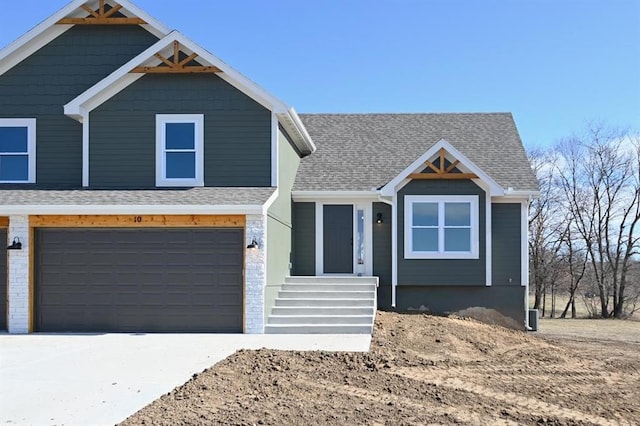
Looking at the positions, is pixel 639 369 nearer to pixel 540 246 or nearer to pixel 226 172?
pixel 226 172

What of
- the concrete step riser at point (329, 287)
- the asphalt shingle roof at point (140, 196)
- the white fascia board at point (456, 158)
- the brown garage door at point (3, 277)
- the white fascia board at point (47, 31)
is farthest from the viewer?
the white fascia board at point (456, 158)

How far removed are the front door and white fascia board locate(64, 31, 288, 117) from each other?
4.16m

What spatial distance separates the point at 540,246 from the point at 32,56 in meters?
26.1

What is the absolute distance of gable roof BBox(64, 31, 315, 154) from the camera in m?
15.1

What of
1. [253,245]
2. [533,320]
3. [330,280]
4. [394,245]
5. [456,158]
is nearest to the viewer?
[253,245]

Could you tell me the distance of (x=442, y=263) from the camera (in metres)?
17.0

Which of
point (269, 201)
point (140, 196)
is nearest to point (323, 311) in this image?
point (269, 201)

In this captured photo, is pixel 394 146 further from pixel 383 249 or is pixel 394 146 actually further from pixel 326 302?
pixel 326 302

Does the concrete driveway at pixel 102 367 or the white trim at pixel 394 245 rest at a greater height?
the white trim at pixel 394 245

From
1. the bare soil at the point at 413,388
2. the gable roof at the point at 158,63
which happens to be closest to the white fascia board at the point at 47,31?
the gable roof at the point at 158,63

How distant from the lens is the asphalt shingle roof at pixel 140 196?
46.1ft

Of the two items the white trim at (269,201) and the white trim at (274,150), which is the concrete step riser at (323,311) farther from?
the white trim at (274,150)

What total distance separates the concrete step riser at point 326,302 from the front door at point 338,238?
3.00 m

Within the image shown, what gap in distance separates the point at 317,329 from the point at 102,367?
5.17 m
